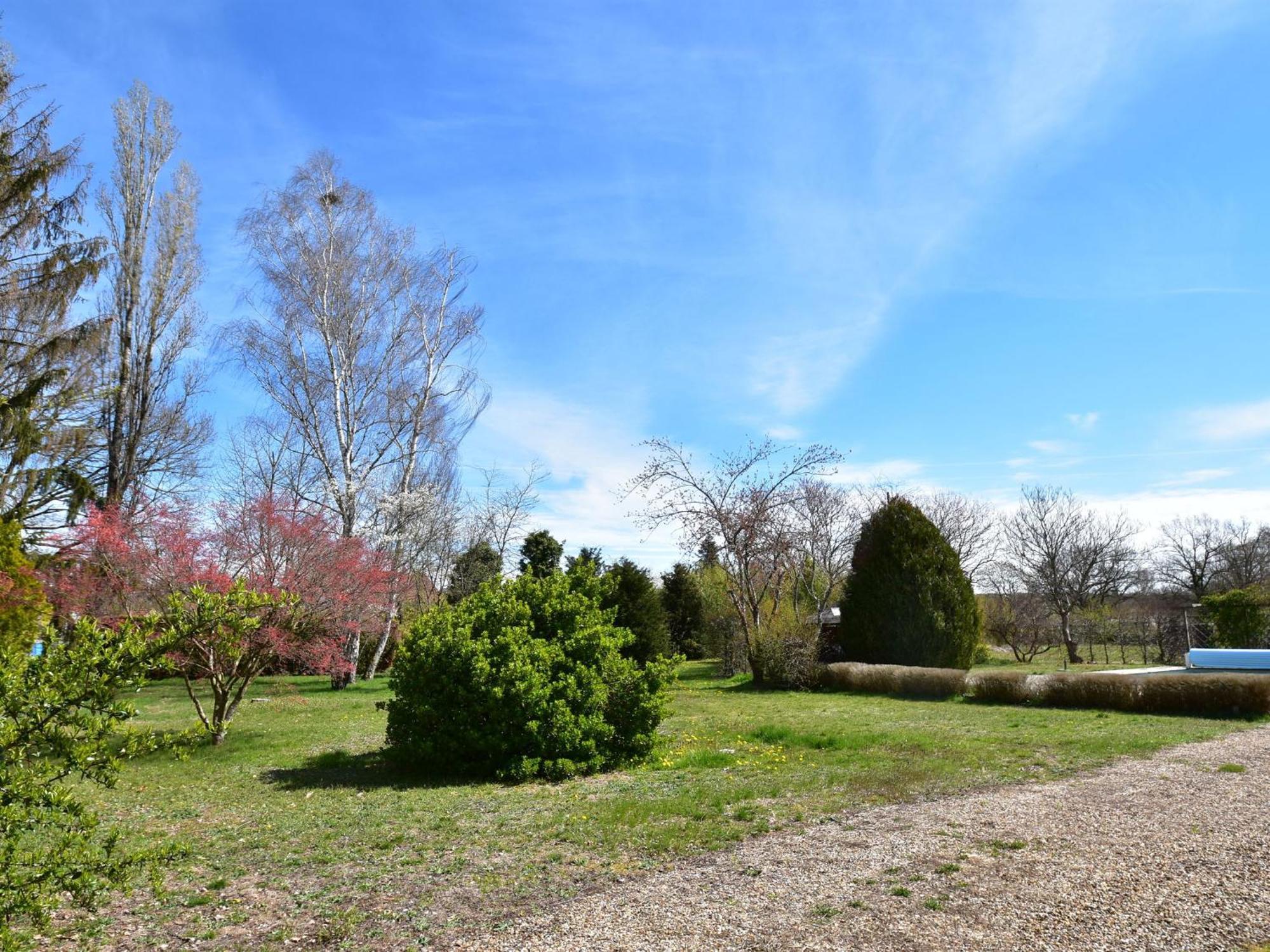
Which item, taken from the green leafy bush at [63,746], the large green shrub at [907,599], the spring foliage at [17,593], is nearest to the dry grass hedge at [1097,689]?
the large green shrub at [907,599]

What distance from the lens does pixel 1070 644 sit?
23.2 m

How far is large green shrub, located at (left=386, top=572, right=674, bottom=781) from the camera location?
24.9 ft

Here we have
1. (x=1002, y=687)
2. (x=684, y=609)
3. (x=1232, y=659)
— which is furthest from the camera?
(x=684, y=609)

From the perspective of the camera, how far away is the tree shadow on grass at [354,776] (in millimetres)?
7477

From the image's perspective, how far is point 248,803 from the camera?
671 centimetres

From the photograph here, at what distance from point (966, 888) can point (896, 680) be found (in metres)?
11.4

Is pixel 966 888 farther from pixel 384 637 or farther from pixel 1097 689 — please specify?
pixel 384 637

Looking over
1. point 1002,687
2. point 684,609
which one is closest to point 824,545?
point 684,609

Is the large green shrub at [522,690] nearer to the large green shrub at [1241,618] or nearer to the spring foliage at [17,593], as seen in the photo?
the spring foliage at [17,593]

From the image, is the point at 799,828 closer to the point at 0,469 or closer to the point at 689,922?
the point at 689,922

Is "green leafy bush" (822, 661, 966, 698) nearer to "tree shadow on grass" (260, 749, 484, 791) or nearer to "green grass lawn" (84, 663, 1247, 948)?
"green grass lawn" (84, 663, 1247, 948)

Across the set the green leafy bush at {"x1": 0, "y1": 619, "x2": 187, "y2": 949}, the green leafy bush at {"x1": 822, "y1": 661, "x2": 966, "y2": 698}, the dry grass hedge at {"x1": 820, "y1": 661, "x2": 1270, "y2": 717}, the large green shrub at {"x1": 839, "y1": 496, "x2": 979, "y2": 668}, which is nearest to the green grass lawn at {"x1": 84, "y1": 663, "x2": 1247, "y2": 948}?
the dry grass hedge at {"x1": 820, "y1": 661, "x2": 1270, "y2": 717}

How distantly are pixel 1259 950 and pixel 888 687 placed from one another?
12.3 m

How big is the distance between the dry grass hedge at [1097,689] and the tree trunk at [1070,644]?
11.0 m
